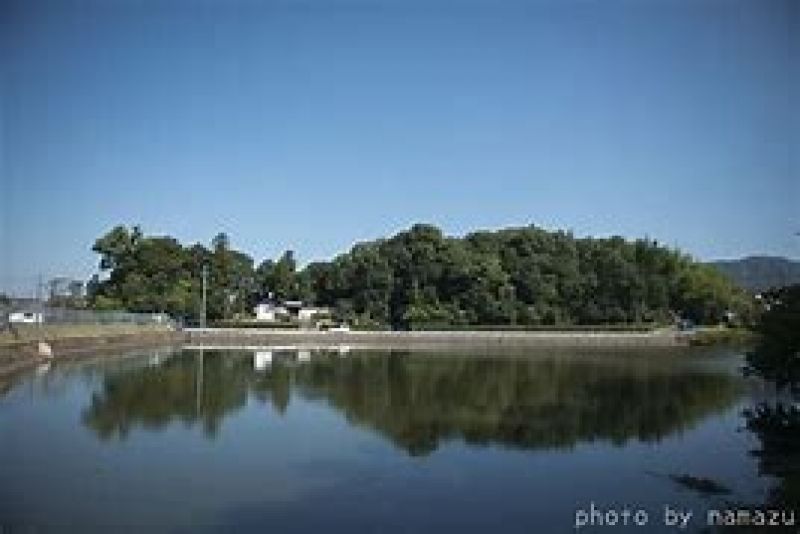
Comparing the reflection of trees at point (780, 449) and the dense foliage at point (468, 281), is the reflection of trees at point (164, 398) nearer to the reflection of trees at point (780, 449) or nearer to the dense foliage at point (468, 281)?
the reflection of trees at point (780, 449)

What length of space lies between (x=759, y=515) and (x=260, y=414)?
11.3 m

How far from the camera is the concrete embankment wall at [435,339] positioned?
4766 centimetres

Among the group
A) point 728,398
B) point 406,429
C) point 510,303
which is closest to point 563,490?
point 406,429

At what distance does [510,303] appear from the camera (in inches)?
2281

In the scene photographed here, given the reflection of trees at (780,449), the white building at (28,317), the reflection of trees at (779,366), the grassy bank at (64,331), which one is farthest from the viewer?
the white building at (28,317)

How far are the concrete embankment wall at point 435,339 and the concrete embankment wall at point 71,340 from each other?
2898 mm

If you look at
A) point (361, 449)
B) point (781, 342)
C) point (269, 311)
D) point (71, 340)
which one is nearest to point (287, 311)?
point (269, 311)

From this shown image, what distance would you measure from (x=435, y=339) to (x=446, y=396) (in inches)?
1103

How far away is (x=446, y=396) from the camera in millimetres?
21719

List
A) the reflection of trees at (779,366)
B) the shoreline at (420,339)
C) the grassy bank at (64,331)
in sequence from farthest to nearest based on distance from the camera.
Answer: the shoreline at (420,339)
the grassy bank at (64,331)
the reflection of trees at (779,366)

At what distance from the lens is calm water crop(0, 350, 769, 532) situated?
32.2 ft

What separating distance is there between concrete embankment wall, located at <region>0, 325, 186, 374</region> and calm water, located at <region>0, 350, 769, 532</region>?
0.93 metres

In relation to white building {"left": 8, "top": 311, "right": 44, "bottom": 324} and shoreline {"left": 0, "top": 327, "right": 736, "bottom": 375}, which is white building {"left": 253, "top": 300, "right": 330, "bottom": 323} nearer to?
shoreline {"left": 0, "top": 327, "right": 736, "bottom": 375}

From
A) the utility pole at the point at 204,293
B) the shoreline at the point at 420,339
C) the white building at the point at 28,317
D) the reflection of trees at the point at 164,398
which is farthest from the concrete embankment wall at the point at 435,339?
the reflection of trees at the point at 164,398
